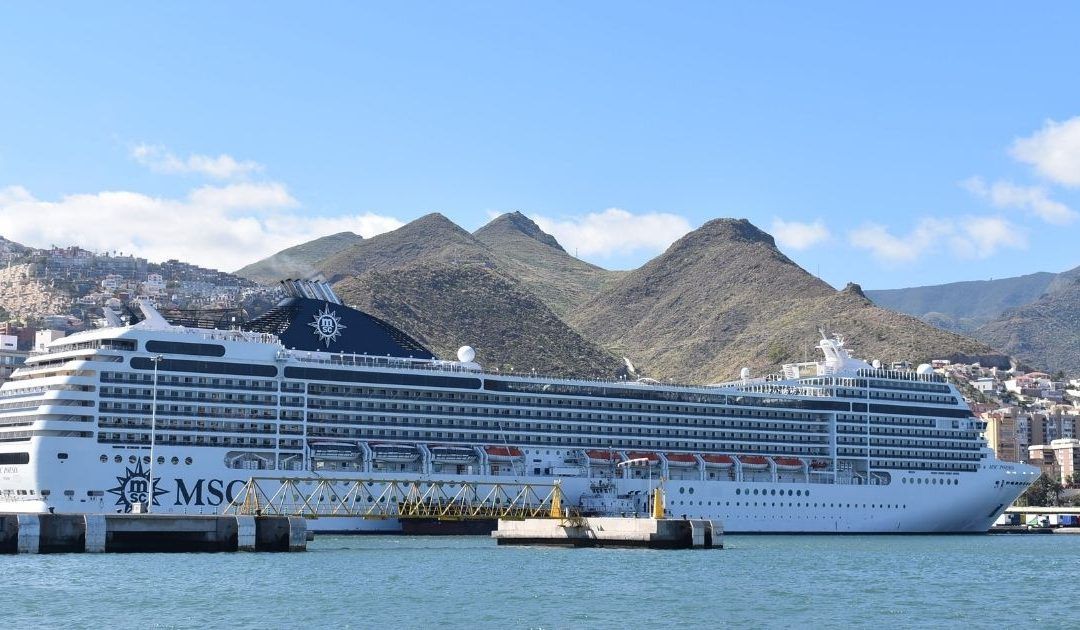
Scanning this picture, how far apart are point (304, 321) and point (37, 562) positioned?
31.0m

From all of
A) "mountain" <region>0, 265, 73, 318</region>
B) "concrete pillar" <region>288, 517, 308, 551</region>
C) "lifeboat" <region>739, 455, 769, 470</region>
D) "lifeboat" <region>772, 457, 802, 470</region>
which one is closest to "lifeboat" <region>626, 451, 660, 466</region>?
"lifeboat" <region>739, 455, 769, 470</region>

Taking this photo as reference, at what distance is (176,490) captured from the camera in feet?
232

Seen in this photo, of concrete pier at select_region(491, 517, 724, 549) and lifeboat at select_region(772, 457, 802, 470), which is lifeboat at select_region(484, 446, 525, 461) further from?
lifeboat at select_region(772, 457, 802, 470)

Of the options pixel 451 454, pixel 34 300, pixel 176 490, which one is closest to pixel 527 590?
pixel 176 490

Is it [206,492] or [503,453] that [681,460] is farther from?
[206,492]

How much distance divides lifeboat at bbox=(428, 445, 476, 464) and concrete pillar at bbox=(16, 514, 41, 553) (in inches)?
1089

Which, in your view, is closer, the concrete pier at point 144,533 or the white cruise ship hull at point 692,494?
the concrete pier at point 144,533

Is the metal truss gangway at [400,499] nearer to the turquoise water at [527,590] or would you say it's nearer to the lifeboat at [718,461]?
the turquoise water at [527,590]

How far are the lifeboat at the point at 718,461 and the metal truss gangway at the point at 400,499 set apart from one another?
1080 centimetres

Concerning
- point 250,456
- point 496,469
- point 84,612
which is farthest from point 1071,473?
point 84,612

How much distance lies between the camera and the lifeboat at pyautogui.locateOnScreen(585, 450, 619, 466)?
83.8m

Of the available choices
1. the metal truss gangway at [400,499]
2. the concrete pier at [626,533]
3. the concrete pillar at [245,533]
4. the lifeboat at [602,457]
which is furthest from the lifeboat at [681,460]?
the concrete pillar at [245,533]

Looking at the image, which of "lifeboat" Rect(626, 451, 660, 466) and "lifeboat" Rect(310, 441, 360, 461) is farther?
"lifeboat" Rect(626, 451, 660, 466)

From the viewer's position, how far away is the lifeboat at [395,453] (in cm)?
7756
